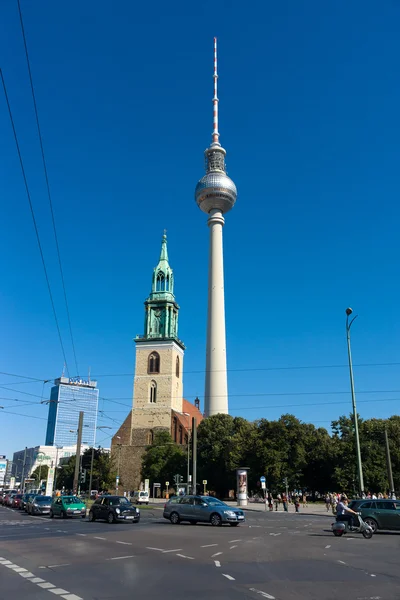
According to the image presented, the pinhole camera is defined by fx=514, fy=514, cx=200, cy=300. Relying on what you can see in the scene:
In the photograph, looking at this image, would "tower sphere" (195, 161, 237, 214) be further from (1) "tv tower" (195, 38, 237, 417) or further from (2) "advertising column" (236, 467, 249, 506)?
(2) "advertising column" (236, 467, 249, 506)

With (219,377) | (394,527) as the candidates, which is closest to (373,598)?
(394,527)

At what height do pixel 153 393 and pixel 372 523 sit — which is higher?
pixel 153 393

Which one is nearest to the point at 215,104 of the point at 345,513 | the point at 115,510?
the point at 115,510

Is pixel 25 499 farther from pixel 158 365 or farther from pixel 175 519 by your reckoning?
pixel 158 365

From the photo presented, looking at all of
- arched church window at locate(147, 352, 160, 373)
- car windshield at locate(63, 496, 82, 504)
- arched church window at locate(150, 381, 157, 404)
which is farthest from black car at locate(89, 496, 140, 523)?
arched church window at locate(147, 352, 160, 373)

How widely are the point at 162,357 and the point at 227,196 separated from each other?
3241 cm

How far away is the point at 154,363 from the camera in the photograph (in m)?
87.4

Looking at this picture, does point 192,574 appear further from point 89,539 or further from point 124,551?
point 89,539

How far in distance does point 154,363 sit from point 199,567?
76.5 metres

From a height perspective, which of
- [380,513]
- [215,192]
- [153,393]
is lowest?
[380,513]

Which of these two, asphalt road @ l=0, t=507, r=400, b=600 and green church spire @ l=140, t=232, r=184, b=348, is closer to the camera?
asphalt road @ l=0, t=507, r=400, b=600

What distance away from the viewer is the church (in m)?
82.5

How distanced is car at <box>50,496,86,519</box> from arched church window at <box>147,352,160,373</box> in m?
54.4

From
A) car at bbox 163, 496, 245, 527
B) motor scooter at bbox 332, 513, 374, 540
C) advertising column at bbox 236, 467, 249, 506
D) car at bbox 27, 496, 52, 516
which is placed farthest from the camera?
advertising column at bbox 236, 467, 249, 506
